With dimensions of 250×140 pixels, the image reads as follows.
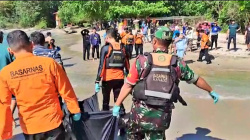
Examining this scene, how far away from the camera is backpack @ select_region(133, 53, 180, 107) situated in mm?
3014

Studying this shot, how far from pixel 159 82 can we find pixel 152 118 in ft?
1.17

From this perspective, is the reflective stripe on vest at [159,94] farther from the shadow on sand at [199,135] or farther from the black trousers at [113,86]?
the shadow on sand at [199,135]

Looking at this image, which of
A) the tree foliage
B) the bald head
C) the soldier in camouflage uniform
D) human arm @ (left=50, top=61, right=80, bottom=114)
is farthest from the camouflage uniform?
the tree foliage

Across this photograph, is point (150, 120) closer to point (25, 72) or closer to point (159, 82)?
point (159, 82)

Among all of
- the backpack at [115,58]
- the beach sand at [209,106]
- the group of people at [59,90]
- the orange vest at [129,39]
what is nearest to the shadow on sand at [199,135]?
the beach sand at [209,106]

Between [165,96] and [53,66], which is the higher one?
[53,66]

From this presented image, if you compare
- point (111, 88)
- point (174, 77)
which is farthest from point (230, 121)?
point (174, 77)

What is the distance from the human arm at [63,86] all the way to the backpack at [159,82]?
621 mm

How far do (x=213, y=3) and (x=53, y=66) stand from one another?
31149 mm

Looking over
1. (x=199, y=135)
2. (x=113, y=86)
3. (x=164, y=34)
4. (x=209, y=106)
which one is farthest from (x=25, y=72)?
(x=209, y=106)

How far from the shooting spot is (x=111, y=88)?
5.36m

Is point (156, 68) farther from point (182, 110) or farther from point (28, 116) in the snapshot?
point (182, 110)

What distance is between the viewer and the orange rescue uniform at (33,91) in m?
2.82

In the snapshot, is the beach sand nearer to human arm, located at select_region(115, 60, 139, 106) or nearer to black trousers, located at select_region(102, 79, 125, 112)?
black trousers, located at select_region(102, 79, 125, 112)
